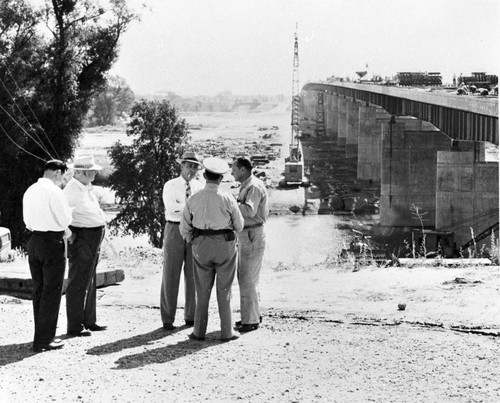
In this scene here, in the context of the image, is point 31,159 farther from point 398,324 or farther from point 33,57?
point 398,324

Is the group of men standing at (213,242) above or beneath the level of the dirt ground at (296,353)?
above

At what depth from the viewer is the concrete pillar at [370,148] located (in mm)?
75750

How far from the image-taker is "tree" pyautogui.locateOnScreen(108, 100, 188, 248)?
1535 inches

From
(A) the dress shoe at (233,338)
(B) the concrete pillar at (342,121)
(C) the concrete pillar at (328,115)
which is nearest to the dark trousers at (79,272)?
(A) the dress shoe at (233,338)

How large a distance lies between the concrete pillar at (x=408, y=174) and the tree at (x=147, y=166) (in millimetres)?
17860

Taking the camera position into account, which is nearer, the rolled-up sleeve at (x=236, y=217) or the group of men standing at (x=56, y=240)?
the group of men standing at (x=56, y=240)

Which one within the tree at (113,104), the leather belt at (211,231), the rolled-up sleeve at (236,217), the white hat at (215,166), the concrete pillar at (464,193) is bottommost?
the concrete pillar at (464,193)

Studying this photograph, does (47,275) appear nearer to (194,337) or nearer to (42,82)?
(194,337)

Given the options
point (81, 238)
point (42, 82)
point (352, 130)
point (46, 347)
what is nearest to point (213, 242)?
point (81, 238)

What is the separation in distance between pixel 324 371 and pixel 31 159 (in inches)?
959

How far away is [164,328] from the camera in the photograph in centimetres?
974

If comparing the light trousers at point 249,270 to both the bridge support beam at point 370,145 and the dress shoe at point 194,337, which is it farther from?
the bridge support beam at point 370,145

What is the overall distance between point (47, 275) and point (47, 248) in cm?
26

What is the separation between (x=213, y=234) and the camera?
9.16 metres
